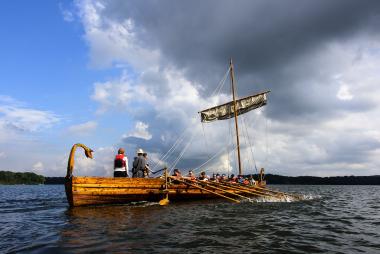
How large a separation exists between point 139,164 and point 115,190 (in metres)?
2.47

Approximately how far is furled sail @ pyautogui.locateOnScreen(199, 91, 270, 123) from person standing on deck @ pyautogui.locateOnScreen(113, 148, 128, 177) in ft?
69.7

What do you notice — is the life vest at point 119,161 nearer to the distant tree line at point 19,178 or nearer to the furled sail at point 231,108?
the furled sail at point 231,108

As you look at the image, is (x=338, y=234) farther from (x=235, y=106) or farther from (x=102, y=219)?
(x=235, y=106)

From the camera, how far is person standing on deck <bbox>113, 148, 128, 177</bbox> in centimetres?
1855

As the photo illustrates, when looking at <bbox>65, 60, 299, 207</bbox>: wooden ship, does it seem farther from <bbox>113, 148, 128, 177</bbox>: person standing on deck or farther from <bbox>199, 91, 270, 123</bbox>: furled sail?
<bbox>199, 91, 270, 123</bbox>: furled sail

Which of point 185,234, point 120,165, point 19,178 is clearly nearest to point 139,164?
point 120,165

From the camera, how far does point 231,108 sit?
38812 millimetres

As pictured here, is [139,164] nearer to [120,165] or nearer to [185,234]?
[120,165]

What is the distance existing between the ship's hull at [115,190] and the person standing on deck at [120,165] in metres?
0.52

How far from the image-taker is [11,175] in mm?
175375

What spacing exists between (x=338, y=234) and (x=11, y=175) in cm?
19367

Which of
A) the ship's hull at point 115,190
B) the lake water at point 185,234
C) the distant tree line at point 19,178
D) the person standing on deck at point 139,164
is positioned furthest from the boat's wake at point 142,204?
the distant tree line at point 19,178

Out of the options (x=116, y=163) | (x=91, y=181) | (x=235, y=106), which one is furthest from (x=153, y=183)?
(x=235, y=106)

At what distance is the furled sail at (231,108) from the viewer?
3894 cm
